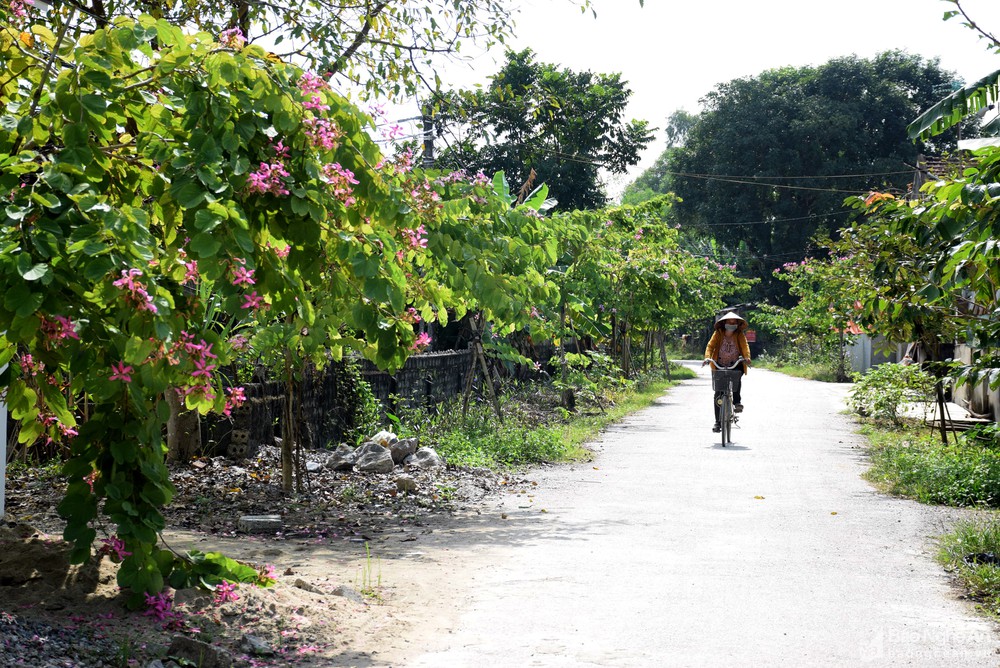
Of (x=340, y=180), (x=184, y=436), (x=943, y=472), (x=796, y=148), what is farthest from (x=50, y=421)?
(x=796, y=148)

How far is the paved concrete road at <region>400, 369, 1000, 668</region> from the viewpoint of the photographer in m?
5.77

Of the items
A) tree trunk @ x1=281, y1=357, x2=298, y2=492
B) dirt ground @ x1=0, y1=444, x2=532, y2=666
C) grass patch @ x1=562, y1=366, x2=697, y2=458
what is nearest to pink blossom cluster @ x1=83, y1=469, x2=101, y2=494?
dirt ground @ x1=0, y1=444, x2=532, y2=666

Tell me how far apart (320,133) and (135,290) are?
48.9 inches

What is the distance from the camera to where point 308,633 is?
5.86m

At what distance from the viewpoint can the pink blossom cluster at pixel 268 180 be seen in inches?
188

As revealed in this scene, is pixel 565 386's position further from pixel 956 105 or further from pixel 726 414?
pixel 956 105

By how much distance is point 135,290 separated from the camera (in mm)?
4230

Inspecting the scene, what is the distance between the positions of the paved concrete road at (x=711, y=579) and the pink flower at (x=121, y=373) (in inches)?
79.3

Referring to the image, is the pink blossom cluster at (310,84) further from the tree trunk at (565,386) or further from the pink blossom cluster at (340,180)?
the tree trunk at (565,386)

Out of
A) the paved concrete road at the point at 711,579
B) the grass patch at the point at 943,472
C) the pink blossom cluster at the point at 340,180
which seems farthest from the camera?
the grass patch at the point at 943,472

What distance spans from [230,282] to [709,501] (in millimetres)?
7235

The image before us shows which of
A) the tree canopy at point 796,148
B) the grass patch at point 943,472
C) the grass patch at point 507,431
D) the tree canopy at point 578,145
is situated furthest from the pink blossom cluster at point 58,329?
the tree canopy at point 796,148

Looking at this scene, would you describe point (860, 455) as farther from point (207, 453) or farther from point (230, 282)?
Result: point (230, 282)

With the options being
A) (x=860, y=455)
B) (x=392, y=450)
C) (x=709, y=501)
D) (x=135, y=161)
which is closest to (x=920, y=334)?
(x=860, y=455)
